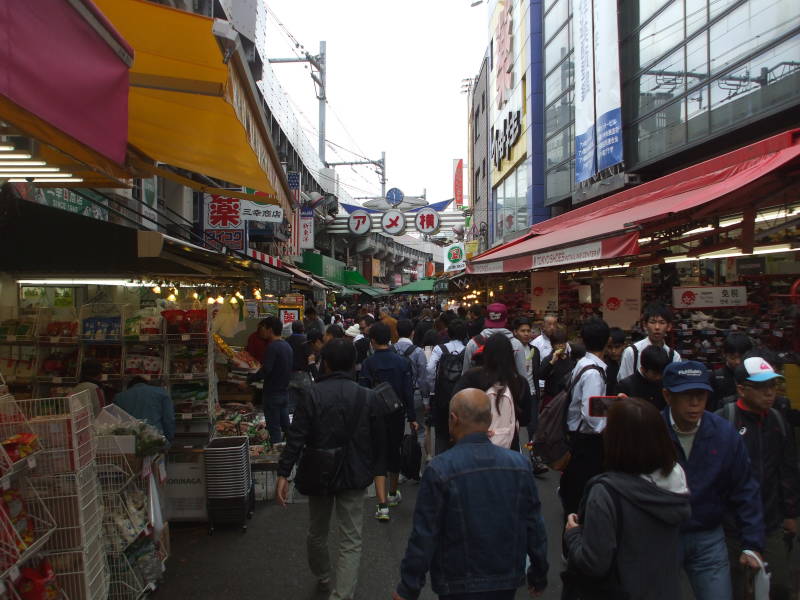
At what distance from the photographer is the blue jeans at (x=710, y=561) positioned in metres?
2.85

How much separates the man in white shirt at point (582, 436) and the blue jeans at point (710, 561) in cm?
119

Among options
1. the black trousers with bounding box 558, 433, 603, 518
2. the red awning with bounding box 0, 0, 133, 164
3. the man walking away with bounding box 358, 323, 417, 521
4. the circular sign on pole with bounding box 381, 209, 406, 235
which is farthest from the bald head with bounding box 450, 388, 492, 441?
the circular sign on pole with bounding box 381, 209, 406, 235

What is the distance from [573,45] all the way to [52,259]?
16151 mm

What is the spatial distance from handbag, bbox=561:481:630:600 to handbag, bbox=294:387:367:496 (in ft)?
5.76

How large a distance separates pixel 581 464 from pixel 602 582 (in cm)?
182

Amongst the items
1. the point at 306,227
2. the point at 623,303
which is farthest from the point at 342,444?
the point at 306,227

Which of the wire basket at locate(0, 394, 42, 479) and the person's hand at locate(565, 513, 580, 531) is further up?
the wire basket at locate(0, 394, 42, 479)

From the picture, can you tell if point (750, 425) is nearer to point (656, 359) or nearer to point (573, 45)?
point (656, 359)

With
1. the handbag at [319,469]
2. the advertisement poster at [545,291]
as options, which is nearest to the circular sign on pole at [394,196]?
Answer: the advertisement poster at [545,291]

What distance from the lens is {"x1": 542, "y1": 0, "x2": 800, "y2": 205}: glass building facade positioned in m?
9.15

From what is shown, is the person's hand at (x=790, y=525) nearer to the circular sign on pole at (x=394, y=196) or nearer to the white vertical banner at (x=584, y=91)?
the white vertical banner at (x=584, y=91)

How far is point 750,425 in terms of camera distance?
136 inches

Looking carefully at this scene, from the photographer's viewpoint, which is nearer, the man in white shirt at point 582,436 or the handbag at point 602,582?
the handbag at point 602,582

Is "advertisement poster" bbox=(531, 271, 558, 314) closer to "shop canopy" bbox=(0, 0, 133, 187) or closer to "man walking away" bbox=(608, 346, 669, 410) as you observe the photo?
"man walking away" bbox=(608, 346, 669, 410)
